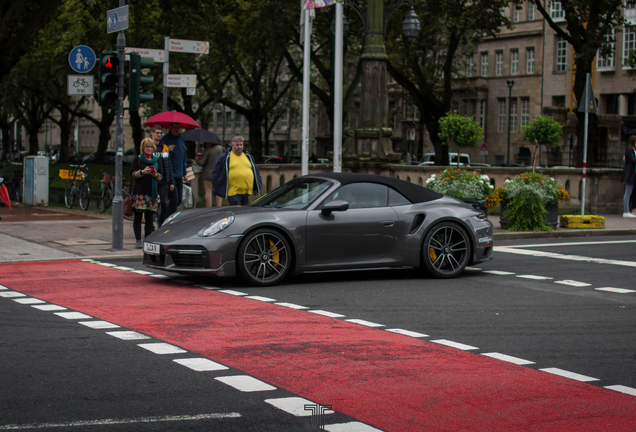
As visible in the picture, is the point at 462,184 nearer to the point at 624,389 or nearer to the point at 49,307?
the point at 49,307

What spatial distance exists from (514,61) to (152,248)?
212 ft

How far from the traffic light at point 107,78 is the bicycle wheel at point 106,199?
331 inches

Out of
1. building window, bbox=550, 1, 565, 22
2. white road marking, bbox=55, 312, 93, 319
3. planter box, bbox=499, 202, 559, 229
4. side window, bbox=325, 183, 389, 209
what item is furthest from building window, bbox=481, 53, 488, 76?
white road marking, bbox=55, 312, 93, 319

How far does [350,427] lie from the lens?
15.3 feet

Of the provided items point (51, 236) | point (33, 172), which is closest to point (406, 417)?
point (51, 236)

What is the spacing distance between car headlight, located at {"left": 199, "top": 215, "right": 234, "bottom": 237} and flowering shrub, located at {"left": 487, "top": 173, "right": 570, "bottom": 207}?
8877 millimetres

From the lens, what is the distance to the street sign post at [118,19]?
13.9 m

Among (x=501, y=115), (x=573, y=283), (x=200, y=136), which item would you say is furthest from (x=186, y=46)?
(x=501, y=115)

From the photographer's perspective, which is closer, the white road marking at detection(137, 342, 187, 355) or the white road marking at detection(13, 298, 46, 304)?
the white road marking at detection(137, 342, 187, 355)

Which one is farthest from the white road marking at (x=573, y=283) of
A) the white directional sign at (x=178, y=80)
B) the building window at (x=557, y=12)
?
the building window at (x=557, y=12)

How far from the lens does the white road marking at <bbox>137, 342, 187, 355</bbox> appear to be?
21.3 ft

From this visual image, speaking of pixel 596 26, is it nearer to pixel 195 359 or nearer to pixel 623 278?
pixel 623 278

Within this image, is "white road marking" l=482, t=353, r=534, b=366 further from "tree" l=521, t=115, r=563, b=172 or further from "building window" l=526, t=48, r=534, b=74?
"building window" l=526, t=48, r=534, b=74

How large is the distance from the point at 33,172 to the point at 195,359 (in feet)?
66.3
